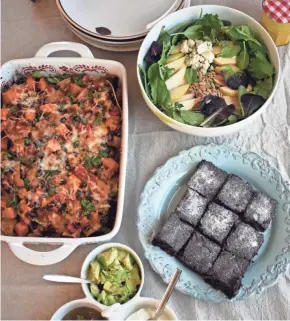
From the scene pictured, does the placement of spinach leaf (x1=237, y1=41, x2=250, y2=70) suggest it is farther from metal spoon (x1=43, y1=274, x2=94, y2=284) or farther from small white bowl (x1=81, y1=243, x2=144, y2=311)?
metal spoon (x1=43, y1=274, x2=94, y2=284)

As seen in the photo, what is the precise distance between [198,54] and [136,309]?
64cm

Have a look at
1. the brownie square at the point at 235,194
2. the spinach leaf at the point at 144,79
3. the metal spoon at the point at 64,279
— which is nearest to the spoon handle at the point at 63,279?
the metal spoon at the point at 64,279

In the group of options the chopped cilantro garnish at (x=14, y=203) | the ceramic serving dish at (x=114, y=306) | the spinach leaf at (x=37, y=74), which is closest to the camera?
the ceramic serving dish at (x=114, y=306)

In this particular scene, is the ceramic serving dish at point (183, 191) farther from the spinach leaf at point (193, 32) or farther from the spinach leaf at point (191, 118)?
the spinach leaf at point (193, 32)

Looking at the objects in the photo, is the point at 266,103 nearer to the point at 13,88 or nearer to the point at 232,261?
the point at 232,261

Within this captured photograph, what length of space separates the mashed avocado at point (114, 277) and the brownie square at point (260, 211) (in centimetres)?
30

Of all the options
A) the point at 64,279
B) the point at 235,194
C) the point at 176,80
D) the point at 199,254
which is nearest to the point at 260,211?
the point at 235,194

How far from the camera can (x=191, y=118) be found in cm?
128

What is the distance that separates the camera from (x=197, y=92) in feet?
4.30

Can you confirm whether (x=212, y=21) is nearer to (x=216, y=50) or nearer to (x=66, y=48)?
(x=216, y=50)

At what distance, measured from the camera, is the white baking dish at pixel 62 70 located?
122cm

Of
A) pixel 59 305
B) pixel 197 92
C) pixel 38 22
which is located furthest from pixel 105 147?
pixel 38 22

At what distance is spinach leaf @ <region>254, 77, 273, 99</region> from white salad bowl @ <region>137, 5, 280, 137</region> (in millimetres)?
17

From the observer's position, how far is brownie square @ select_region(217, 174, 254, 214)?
1.27 meters
